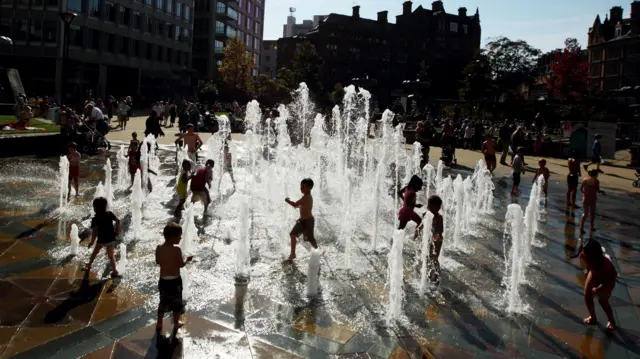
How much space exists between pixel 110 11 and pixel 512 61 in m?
55.7

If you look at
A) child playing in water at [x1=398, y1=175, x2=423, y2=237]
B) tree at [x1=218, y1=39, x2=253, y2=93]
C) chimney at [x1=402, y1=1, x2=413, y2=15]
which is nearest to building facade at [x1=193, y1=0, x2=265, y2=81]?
tree at [x1=218, y1=39, x2=253, y2=93]

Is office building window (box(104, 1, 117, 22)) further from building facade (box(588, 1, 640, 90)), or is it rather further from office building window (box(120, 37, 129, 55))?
building facade (box(588, 1, 640, 90))

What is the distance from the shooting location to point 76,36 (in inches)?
1801

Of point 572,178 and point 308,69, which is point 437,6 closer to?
point 308,69

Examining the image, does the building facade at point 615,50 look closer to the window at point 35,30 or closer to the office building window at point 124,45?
the office building window at point 124,45

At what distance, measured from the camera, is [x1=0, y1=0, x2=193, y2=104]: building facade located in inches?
1732

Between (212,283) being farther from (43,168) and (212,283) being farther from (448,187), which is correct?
(43,168)

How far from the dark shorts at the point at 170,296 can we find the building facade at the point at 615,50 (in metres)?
76.9

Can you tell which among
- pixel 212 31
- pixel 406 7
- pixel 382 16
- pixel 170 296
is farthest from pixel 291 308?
pixel 406 7

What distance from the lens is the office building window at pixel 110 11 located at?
161 feet

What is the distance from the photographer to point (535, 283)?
714 cm

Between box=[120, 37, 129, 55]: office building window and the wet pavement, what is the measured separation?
46738mm

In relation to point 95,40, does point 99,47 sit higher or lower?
lower

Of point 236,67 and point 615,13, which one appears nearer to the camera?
point 236,67
